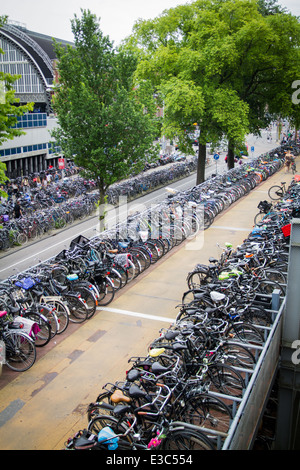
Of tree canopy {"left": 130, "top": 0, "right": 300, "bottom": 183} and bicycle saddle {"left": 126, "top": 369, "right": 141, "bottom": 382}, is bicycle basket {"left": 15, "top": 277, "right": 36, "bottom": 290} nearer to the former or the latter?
bicycle saddle {"left": 126, "top": 369, "right": 141, "bottom": 382}

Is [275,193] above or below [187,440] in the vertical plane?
above

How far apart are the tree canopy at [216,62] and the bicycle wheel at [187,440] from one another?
16.9 metres

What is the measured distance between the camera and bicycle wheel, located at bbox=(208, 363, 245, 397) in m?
5.56

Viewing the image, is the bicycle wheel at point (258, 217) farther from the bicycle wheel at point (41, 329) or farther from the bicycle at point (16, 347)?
the bicycle at point (16, 347)

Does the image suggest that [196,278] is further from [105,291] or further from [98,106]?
[98,106]

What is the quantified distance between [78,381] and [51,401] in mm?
533

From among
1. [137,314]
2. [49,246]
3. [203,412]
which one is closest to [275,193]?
[49,246]

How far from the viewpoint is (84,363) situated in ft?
22.3

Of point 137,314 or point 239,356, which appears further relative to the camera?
point 137,314

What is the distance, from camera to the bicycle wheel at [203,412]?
497 centimetres

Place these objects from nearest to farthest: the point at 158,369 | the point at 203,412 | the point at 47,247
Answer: the point at 203,412 → the point at 158,369 → the point at 47,247

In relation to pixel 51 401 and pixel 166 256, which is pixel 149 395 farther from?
pixel 166 256

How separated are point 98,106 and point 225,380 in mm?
10130
